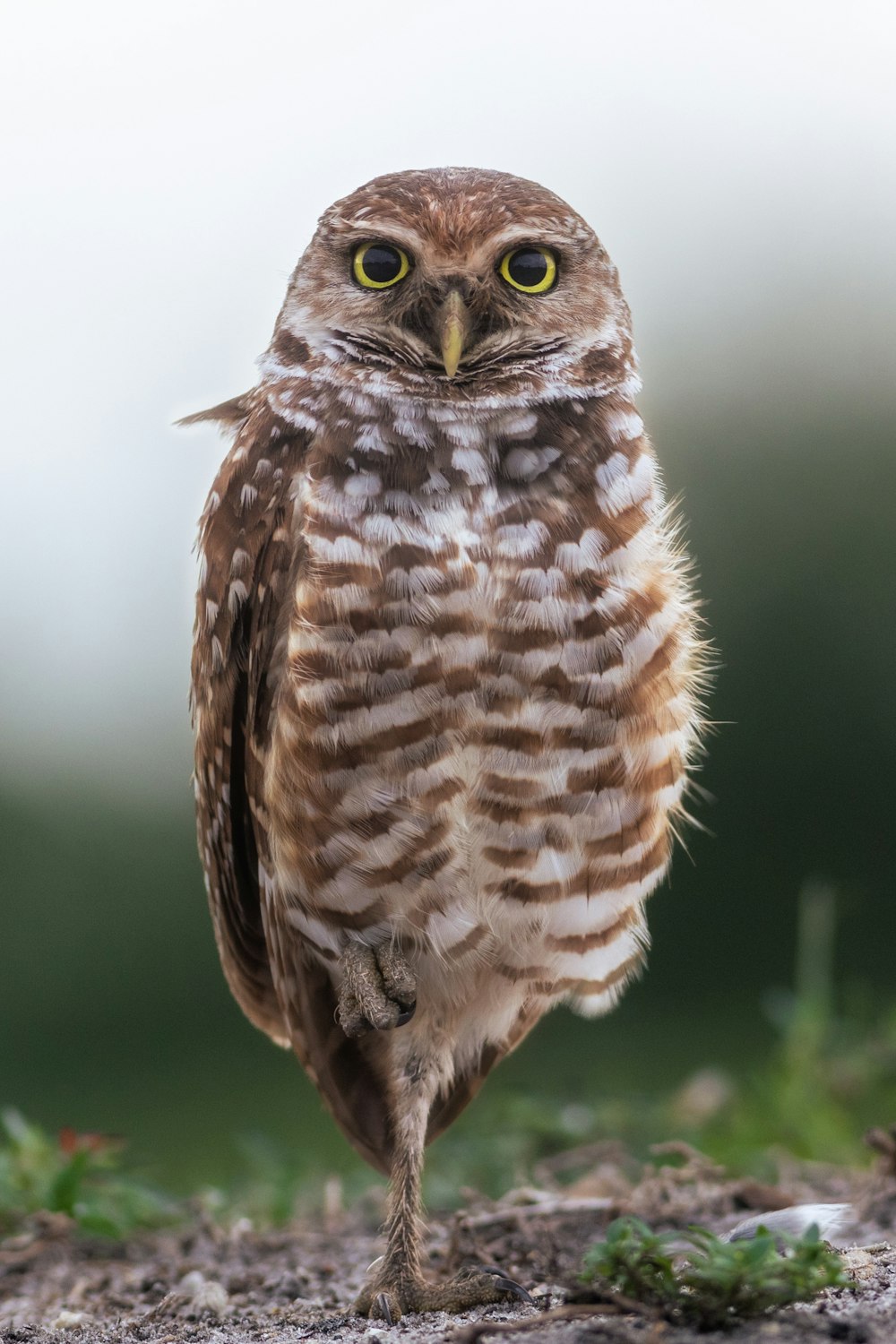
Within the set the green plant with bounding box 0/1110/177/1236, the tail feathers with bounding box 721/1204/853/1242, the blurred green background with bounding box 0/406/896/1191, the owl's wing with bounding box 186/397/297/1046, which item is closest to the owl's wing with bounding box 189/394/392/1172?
the owl's wing with bounding box 186/397/297/1046

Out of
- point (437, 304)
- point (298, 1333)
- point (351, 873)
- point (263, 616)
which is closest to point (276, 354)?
point (437, 304)

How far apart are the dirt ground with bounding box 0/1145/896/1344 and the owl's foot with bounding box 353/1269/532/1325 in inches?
1.4

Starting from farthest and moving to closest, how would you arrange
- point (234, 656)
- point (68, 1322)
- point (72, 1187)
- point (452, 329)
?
point (72, 1187)
point (234, 656)
point (452, 329)
point (68, 1322)

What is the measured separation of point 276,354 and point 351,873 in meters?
Result: 1.18

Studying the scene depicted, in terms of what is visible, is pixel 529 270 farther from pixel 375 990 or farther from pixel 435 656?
pixel 375 990

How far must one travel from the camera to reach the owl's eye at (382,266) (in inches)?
119

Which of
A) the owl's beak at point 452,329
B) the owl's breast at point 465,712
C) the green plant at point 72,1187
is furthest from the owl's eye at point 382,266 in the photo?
the green plant at point 72,1187

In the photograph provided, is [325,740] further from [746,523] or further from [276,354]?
[746,523]

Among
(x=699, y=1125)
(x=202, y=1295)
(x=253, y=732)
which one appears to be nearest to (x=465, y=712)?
(x=253, y=732)

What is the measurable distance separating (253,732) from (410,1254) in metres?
1.07

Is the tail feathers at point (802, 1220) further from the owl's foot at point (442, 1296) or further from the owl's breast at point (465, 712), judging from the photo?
the owl's breast at point (465, 712)

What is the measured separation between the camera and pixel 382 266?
3029 millimetres

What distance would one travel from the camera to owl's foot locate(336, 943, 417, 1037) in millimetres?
2781

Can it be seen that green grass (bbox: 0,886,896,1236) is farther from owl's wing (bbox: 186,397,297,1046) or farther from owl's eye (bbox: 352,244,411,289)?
owl's eye (bbox: 352,244,411,289)
